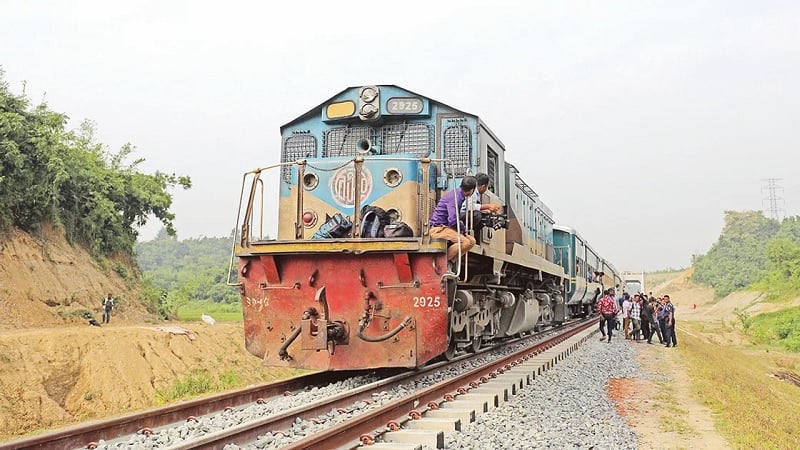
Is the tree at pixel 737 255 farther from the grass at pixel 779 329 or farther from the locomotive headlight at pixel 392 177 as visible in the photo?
the locomotive headlight at pixel 392 177

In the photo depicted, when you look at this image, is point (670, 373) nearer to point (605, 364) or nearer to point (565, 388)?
point (605, 364)

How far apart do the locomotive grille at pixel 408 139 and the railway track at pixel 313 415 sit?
2598 millimetres

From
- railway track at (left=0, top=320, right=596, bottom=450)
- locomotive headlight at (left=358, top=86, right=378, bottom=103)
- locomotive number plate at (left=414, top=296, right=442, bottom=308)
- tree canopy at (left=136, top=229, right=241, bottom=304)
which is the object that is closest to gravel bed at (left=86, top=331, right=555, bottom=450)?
railway track at (left=0, top=320, right=596, bottom=450)

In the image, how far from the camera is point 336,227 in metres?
6.99

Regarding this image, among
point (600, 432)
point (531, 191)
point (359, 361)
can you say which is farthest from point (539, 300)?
point (600, 432)

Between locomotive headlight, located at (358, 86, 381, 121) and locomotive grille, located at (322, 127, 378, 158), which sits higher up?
locomotive headlight, located at (358, 86, 381, 121)

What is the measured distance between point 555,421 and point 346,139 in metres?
4.39

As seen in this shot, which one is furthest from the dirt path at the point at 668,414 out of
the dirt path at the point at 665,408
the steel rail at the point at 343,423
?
the steel rail at the point at 343,423

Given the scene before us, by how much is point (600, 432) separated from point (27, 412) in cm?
1210

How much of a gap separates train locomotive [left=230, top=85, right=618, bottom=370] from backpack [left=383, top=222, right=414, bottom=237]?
0.04ft

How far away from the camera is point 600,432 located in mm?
5184

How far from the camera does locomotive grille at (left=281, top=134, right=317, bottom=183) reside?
8.53 metres

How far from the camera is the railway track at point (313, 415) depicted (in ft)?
14.0

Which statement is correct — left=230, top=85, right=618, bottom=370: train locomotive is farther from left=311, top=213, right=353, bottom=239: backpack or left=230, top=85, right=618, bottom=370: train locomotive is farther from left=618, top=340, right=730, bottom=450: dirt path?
left=618, top=340, right=730, bottom=450: dirt path
